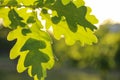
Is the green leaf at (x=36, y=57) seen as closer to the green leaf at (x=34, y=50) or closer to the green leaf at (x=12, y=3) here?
the green leaf at (x=34, y=50)

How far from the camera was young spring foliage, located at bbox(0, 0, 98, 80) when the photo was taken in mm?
1233

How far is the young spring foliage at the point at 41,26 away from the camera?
123cm

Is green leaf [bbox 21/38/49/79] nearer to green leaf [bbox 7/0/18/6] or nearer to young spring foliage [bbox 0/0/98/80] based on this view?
young spring foliage [bbox 0/0/98/80]

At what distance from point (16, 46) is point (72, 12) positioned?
0.70 feet

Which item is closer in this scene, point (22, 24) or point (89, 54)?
point (22, 24)

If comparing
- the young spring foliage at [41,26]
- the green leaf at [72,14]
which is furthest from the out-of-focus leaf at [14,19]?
the green leaf at [72,14]

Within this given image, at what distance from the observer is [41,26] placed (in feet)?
4.28

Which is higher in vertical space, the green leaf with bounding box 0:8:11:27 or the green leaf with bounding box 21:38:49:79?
the green leaf with bounding box 0:8:11:27

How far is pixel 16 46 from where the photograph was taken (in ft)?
4.37

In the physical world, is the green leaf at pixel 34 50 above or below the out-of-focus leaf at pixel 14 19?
below

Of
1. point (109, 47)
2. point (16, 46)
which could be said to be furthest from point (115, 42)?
point (16, 46)

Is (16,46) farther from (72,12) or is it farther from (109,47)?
(109,47)

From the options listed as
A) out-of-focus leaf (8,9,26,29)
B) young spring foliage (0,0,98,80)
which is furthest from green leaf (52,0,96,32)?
out-of-focus leaf (8,9,26,29)

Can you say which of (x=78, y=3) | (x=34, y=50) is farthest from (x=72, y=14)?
(x=34, y=50)
